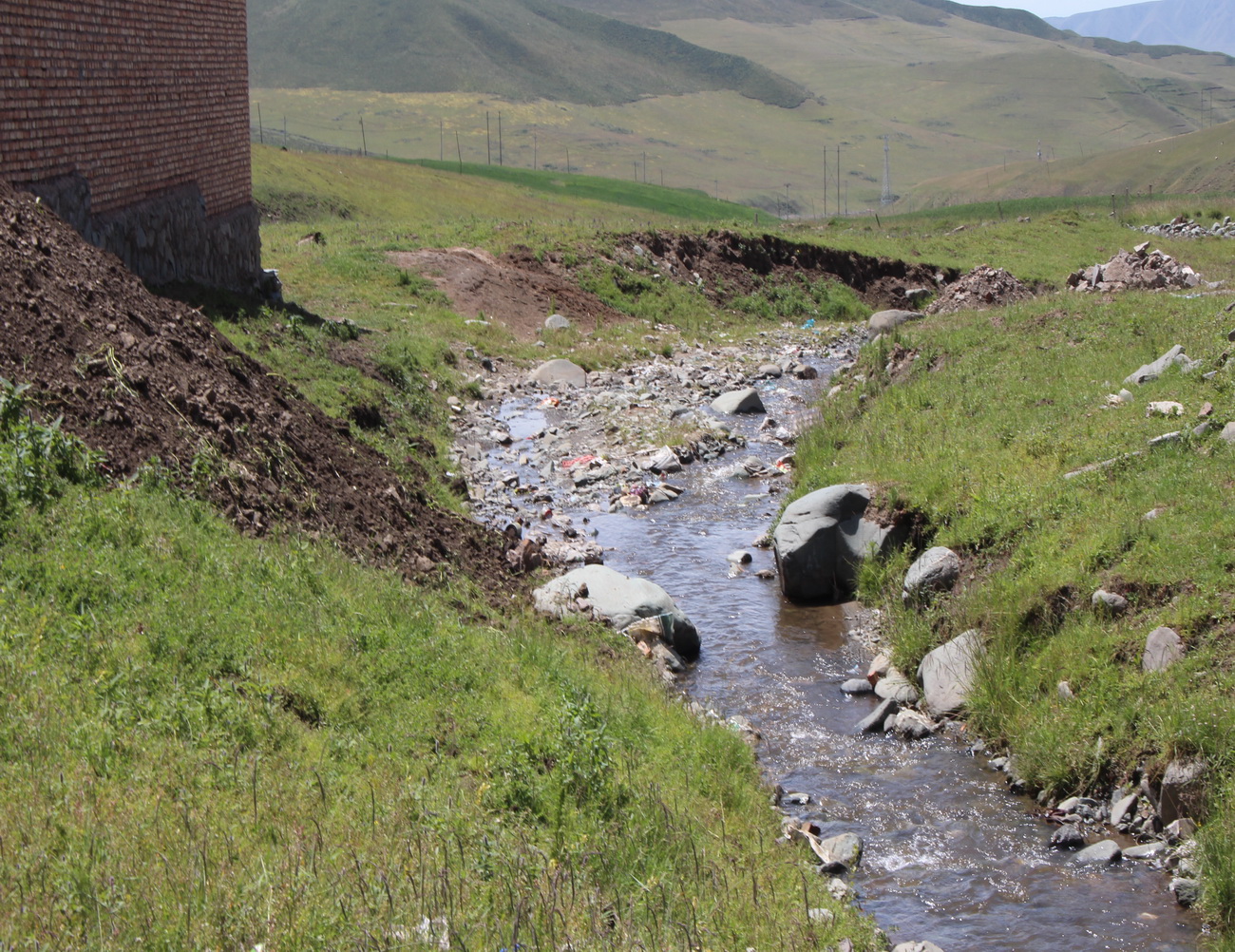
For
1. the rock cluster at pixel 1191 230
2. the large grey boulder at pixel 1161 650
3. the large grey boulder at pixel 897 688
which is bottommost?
the large grey boulder at pixel 897 688

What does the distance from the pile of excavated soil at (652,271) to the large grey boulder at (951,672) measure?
1842 centimetres

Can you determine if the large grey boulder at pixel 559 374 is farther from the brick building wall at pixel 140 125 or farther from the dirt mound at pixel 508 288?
the brick building wall at pixel 140 125

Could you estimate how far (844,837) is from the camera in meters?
7.40

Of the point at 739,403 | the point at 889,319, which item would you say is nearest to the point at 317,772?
the point at 739,403

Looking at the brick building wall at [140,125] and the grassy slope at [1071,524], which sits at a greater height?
the brick building wall at [140,125]

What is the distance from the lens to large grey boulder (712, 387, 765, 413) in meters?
21.5

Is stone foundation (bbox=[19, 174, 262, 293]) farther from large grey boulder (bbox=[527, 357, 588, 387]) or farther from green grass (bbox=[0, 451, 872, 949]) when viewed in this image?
green grass (bbox=[0, 451, 872, 949])

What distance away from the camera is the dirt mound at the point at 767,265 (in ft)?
114

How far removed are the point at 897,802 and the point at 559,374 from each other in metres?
17.1

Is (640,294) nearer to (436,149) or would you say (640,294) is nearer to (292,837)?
(292,837)

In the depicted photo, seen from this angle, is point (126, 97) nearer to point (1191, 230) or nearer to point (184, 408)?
point (184, 408)

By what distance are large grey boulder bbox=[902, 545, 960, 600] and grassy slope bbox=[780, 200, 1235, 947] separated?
171mm

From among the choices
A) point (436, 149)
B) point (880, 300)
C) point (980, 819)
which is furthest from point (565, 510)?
point (436, 149)

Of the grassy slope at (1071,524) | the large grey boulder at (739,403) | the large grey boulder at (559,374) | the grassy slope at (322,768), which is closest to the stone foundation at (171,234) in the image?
the large grey boulder at (559,374)
